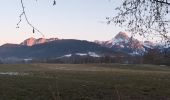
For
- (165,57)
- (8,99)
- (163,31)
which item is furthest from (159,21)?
(8,99)

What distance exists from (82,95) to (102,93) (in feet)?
5.14

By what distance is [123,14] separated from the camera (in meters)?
12.4

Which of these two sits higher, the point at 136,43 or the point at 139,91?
the point at 136,43

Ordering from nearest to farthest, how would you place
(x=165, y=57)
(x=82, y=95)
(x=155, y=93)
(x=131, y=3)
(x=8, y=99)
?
(x=131, y=3)
(x=165, y=57)
(x=8, y=99)
(x=82, y=95)
(x=155, y=93)

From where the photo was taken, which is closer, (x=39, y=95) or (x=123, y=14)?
(x=123, y=14)

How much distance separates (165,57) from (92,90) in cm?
1323

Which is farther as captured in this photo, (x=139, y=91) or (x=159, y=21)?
(x=139, y=91)

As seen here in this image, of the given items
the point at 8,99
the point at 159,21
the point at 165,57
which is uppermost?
the point at 159,21

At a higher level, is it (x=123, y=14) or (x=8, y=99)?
(x=123, y=14)

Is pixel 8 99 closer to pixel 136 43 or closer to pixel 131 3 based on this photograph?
pixel 136 43

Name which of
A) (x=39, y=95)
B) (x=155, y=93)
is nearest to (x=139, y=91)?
(x=155, y=93)

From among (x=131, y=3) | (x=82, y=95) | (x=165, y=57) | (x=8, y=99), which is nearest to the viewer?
(x=131, y=3)

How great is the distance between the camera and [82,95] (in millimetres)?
23312

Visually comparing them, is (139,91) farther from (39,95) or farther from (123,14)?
(123,14)
